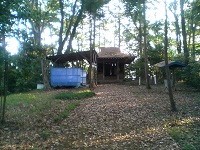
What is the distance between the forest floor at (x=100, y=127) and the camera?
20.3 feet

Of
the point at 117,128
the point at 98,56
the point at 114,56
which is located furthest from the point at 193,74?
the point at 98,56

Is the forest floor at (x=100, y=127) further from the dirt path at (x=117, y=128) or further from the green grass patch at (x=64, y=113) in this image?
the green grass patch at (x=64, y=113)

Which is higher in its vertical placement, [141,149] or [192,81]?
[192,81]

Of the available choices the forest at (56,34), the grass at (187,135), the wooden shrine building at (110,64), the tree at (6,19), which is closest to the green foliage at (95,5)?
the forest at (56,34)

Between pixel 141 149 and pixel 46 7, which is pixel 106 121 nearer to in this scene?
pixel 141 149

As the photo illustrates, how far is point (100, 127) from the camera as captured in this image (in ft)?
26.3

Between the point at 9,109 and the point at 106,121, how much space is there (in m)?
4.63

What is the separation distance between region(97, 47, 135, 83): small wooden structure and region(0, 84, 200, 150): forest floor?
1818 cm

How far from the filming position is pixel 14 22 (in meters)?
6.42

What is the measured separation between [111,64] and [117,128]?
25.5 meters

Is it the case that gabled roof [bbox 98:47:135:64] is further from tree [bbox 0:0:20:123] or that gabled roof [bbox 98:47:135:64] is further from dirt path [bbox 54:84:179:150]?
tree [bbox 0:0:20:123]

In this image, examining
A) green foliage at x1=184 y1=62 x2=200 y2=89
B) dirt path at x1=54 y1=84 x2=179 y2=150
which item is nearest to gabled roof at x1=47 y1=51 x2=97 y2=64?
green foliage at x1=184 y1=62 x2=200 y2=89

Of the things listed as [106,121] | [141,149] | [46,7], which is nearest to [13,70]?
[106,121]

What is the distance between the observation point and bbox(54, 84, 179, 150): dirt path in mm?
6154
